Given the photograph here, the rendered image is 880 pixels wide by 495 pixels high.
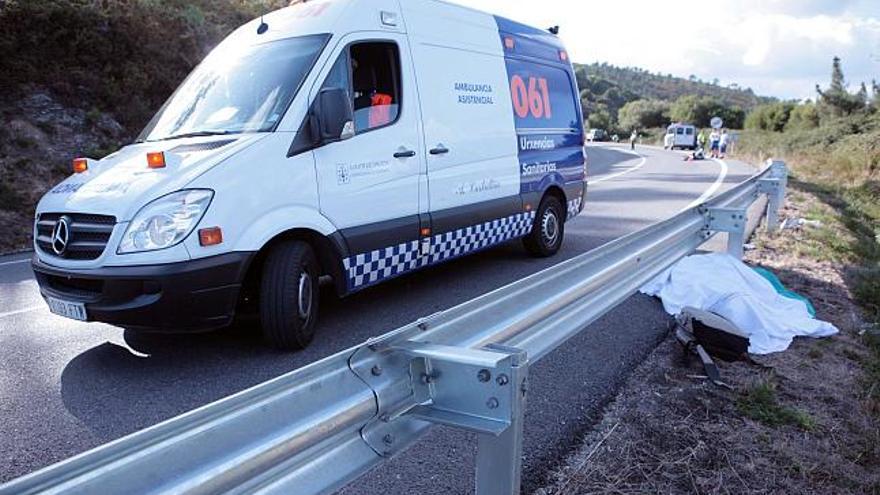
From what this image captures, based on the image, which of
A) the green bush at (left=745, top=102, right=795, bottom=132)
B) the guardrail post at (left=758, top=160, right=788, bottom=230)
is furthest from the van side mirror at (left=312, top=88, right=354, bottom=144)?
the green bush at (left=745, top=102, right=795, bottom=132)

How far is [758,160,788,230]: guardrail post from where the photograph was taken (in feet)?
25.0

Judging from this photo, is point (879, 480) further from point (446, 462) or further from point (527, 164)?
point (527, 164)

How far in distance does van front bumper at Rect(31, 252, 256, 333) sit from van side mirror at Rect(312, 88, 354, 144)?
1.01 m

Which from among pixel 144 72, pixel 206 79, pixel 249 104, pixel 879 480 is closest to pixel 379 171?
pixel 249 104

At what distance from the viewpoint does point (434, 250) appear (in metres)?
5.64

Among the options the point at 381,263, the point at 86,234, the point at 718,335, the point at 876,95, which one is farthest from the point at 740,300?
the point at 876,95

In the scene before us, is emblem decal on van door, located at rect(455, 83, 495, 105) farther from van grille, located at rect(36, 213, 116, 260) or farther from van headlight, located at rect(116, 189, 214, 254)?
van grille, located at rect(36, 213, 116, 260)

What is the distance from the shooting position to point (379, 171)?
4973 millimetres

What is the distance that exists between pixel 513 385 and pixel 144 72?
15590mm

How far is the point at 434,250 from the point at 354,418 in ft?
13.7

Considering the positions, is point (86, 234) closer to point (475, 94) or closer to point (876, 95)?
point (475, 94)

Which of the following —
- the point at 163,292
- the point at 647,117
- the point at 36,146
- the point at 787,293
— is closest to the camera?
the point at 163,292

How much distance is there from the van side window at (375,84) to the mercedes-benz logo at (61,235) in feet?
6.71

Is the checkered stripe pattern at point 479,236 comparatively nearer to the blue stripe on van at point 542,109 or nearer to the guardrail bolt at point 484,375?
the blue stripe on van at point 542,109
